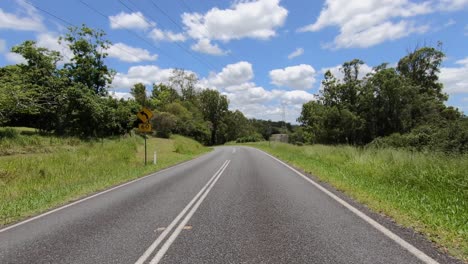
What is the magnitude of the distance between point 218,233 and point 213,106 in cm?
11043

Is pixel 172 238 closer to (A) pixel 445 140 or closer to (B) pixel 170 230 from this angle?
(B) pixel 170 230

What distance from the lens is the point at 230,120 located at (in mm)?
124125

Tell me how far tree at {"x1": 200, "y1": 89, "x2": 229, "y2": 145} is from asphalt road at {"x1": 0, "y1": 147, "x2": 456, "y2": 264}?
10608 cm

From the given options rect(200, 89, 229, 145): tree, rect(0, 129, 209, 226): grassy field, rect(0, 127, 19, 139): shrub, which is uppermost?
rect(200, 89, 229, 145): tree

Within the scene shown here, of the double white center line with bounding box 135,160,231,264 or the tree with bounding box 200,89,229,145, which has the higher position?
the tree with bounding box 200,89,229,145

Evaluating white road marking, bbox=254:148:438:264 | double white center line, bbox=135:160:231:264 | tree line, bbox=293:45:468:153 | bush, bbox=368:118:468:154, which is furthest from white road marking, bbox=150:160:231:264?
tree line, bbox=293:45:468:153

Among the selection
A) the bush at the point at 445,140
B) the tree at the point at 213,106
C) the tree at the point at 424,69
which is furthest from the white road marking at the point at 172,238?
the tree at the point at 213,106

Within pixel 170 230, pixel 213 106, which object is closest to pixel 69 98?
pixel 170 230

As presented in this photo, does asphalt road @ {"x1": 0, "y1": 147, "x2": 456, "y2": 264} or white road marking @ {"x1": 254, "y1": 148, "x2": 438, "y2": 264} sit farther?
asphalt road @ {"x1": 0, "y1": 147, "x2": 456, "y2": 264}

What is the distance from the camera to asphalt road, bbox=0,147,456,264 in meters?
5.02

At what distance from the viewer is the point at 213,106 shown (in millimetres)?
116000

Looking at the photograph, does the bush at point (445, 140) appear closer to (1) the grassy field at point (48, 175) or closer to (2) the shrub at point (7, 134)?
(1) the grassy field at point (48, 175)

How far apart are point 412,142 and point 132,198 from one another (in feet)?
130

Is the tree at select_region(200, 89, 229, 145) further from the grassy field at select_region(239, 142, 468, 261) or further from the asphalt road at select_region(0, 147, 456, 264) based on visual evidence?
the asphalt road at select_region(0, 147, 456, 264)
